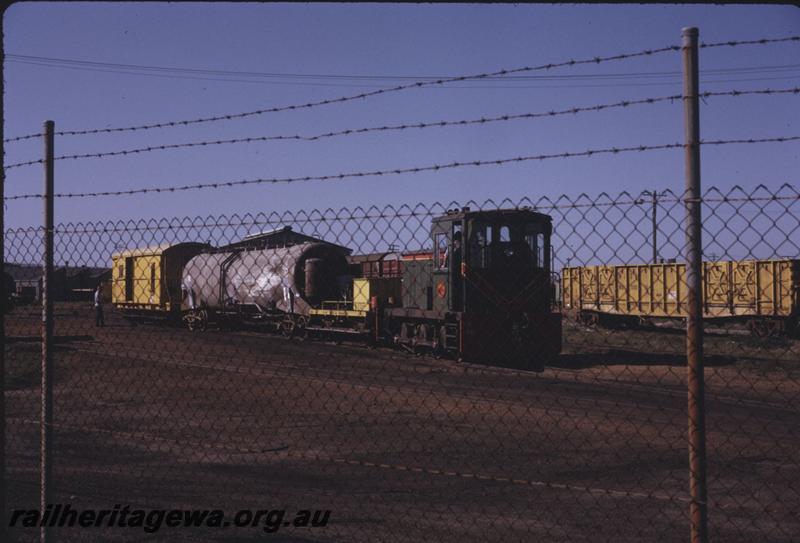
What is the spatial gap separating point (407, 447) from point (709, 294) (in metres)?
21.6

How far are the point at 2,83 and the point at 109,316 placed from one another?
40.1m

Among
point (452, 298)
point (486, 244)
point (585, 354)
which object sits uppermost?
point (486, 244)

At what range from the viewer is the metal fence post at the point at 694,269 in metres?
3.32

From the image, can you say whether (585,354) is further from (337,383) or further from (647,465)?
(647,465)

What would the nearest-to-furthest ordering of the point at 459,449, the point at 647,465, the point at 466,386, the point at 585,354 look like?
the point at 647,465 → the point at 459,449 → the point at 466,386 → the point at 585,354

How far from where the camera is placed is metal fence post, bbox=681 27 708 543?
3322 mm

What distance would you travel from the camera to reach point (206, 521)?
242 inches

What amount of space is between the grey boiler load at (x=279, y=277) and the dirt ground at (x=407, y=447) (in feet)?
17.3

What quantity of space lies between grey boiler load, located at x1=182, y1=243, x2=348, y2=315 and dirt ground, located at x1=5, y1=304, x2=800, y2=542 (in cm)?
528

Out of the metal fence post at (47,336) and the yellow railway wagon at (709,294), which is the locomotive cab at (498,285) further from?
the metal fence post at (47,336)

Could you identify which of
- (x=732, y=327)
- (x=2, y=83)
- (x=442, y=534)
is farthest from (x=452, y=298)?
(x=732, y=327)

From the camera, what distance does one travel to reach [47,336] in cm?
504

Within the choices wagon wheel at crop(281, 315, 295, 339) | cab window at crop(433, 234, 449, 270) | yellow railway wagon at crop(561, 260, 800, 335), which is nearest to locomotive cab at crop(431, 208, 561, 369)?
cab window at crop(433, 234, 449, 270)

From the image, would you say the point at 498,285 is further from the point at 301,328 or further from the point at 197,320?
the point at 197,320
